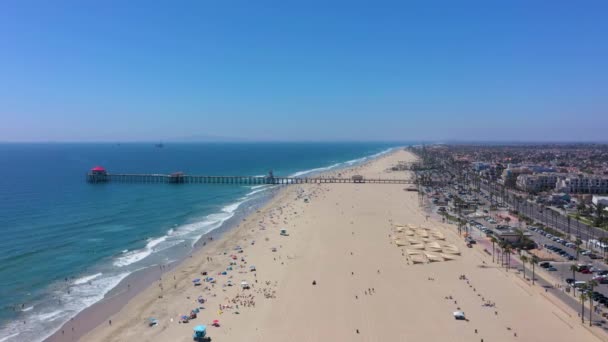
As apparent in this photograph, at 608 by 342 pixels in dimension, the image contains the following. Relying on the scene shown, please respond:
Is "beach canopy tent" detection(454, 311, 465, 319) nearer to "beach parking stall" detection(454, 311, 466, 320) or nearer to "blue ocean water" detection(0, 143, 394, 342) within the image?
"beach parking stall" detection(454, 311, 466, 320)

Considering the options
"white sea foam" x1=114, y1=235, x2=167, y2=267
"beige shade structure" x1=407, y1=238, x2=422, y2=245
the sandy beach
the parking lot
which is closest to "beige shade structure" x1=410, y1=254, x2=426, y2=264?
the sandy beach

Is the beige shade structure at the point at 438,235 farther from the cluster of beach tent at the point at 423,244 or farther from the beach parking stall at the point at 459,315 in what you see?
the beach parking stall at the point at 459,315

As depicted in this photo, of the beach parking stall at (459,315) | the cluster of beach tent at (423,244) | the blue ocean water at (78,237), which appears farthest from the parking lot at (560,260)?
the blue ocean water at (78,237)

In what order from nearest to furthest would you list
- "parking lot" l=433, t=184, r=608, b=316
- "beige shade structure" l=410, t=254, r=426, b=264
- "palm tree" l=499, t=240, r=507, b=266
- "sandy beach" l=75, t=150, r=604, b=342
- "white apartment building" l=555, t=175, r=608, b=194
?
1. "sandy beach" l=75, t=150, r=604, b=342
2. "parking lot" l=433, t=184, r=608, b=316
3. "palm tree" l=499, t=240, r=507, b=266
4. "beige shade structure" l=410, t=254, r=426, b=264
5. "white apartment building" l=555, t=175, r=608, b=194

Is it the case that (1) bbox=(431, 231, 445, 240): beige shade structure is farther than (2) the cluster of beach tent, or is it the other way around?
(1) bbox=(431, 231, 445, 240): beige shade structure

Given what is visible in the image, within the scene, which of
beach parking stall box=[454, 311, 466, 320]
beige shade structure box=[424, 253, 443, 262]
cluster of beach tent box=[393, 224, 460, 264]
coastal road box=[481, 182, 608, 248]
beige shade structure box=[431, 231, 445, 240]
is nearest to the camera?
beach parking stall box=[454, 311, 466, 320]

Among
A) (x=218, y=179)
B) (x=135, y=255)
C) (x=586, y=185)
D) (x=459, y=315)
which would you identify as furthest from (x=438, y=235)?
(x=218, y=179)
